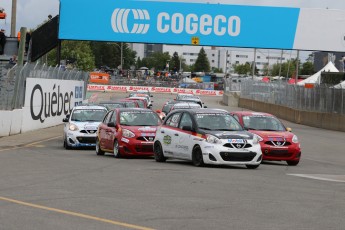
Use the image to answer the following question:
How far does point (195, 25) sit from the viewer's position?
37562mm

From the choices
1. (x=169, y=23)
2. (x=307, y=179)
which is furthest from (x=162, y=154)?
(x=169, y=23)

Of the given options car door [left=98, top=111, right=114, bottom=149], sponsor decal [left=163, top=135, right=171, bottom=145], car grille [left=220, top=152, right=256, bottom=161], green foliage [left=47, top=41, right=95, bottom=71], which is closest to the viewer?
car grille [left=220, top=152, right=256, bottom=161]

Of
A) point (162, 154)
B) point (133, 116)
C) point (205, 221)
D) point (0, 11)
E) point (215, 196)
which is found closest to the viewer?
point (205, 221)

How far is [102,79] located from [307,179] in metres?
99.9

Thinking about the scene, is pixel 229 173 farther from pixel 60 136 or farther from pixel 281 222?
pixel 60 136

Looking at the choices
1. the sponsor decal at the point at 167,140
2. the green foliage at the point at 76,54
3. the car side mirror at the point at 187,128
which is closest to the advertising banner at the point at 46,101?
the sponsor decal at the point at 167,140

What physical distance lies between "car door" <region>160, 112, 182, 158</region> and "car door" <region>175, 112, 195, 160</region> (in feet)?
0.46

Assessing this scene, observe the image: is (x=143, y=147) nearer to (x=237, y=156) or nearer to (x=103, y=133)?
(x=103, y=133)

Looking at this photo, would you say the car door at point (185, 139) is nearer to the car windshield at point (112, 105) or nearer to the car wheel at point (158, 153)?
the car wheel at point (158, 153)

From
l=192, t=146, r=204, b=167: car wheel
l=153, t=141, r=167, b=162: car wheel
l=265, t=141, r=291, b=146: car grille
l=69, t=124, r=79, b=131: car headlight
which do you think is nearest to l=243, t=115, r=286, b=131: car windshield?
l=265, t=141, r=291, b=146: car grille

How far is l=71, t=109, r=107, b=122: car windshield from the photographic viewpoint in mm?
26859

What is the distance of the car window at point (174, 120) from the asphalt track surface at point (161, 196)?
121 centimetres

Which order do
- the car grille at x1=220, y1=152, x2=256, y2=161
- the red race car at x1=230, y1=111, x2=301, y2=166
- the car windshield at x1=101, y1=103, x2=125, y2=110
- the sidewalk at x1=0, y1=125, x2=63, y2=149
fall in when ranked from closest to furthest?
the car grille at x1=220, y1=152, x2=256, y2=161, the red race car at x1=230, y1=111, x2=301, y2=166, the sidewalk at x1=0, y1=125, x2=63, y2=149, the car windshield at x1=101, y1=103, x2=125, y2=110

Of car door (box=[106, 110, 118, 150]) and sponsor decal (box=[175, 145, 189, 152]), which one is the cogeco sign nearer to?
car door (box=[106, 110, 118, 150])
